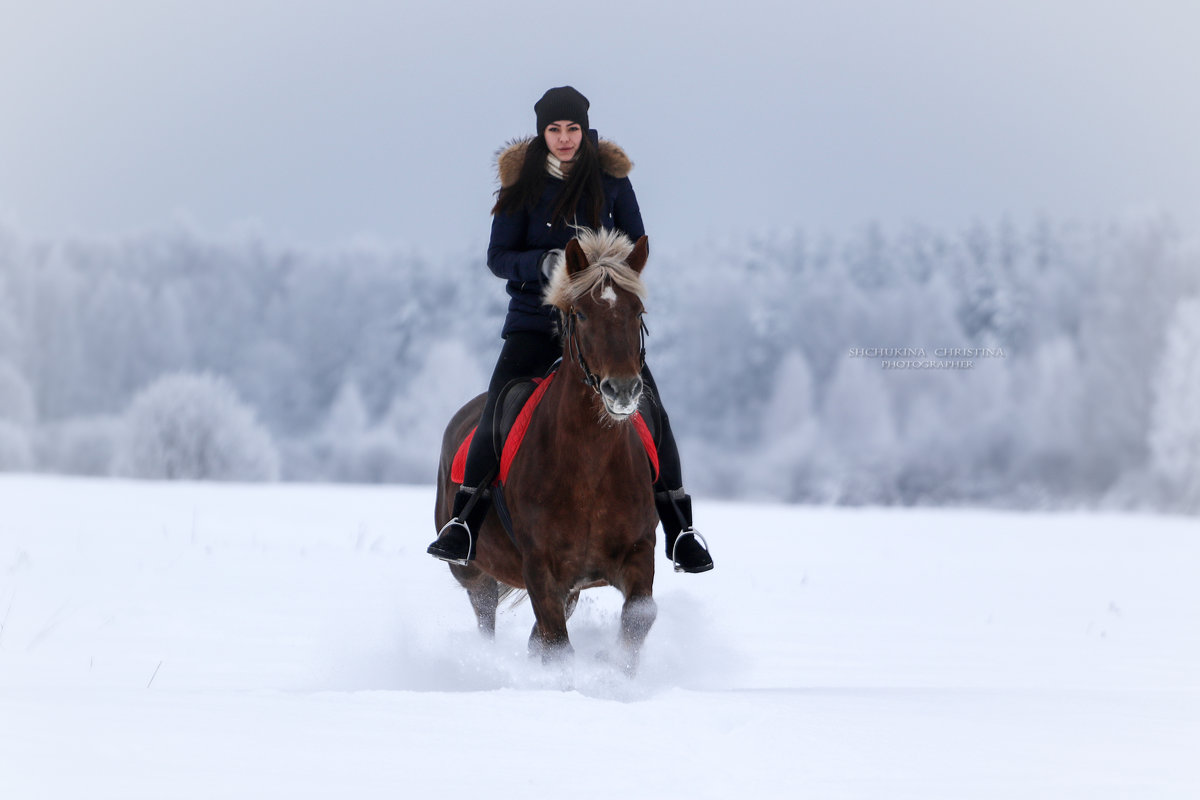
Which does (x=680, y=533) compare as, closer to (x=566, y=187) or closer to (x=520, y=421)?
(x=520, y=421)

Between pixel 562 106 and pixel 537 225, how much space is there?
68 centimetres

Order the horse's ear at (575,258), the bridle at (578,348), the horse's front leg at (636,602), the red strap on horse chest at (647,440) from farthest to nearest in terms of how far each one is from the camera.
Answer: the red strap on horse chest at (647,440), the horse's front leg at (636,602), the horse's ear at (575,258), the bridle at (578,348)

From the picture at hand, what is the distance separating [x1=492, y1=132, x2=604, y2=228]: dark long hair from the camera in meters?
6.45

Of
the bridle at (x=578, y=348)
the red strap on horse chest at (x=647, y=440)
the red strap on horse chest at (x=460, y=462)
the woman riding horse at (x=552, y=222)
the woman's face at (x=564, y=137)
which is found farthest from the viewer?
the red strap on horse chest at (x=460, y=462)

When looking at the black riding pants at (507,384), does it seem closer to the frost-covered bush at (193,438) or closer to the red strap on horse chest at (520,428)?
the red strap on horse chest at (520,428)

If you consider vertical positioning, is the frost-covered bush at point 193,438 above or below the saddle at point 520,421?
below

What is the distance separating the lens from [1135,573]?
16.5 m

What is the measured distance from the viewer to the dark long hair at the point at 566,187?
6453 millimetres

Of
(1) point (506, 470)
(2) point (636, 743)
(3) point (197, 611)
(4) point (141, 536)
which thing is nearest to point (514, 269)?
(1) point (506, 470)

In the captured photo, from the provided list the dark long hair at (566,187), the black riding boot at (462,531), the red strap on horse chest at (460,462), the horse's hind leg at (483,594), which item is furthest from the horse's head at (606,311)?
the horse's hind leg at (483,594)

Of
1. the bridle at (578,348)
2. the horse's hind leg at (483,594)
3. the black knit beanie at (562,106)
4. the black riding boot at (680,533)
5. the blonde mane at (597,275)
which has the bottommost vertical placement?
the horse's hind leg at (483,594)

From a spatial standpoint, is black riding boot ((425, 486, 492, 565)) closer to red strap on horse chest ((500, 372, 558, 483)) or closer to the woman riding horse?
the woman riding horse

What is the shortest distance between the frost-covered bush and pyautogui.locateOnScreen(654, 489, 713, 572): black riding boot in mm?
33996

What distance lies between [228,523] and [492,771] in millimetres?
15850
